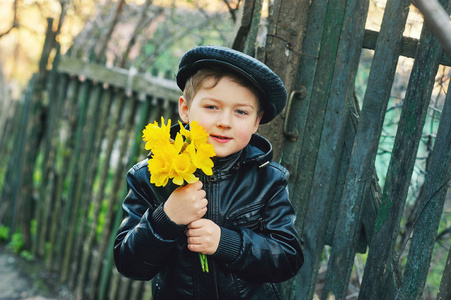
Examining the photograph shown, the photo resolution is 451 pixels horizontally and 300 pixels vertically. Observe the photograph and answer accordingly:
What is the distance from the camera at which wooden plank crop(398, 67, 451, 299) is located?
6.31ft

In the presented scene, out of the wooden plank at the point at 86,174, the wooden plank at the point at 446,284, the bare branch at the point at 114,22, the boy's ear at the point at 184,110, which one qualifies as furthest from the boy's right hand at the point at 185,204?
the bare branch at the point at 114,22

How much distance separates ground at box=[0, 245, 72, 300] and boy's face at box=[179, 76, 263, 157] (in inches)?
121

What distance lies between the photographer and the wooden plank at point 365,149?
204 cm

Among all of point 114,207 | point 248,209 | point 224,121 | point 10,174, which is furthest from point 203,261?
point 10,174

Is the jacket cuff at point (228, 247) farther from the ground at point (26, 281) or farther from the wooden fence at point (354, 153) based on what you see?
the ground at point (26, 281)

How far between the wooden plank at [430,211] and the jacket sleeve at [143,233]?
1.13 meters

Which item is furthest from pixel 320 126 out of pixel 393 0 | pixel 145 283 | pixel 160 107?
pixel 145 283

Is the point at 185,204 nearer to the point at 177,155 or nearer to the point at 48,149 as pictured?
the point at 177,155

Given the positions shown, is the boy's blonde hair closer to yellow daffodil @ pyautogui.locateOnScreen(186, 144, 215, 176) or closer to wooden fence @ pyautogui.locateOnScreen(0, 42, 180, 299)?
yellow daffodil @ pyautogui.locateOnScreen(186, 144, 215, 176)

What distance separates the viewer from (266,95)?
1753 mm

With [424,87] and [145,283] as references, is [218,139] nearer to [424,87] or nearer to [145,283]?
[424,87]

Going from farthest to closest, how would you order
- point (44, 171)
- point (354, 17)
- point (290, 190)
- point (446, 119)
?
point (44, 171)
point (290, 190)
point (354, 17)
point (446, 119)

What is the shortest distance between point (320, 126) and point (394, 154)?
1.36 feet

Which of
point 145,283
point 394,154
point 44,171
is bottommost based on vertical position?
point 145,283
